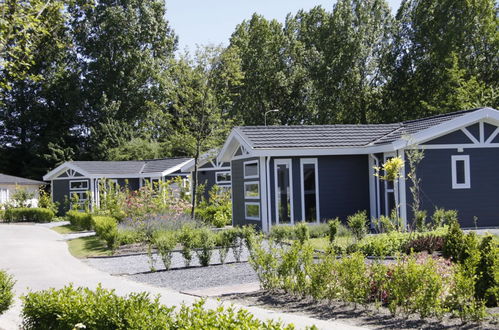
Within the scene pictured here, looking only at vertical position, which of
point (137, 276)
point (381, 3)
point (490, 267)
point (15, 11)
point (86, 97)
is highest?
point (381, 3)

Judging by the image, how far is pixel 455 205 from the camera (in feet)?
66.0

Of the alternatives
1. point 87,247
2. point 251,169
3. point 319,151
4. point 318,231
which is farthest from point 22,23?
point 251,169

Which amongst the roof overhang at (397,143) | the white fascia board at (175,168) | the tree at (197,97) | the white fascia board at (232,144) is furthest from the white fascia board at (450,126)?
the white fascia board at (175,168)

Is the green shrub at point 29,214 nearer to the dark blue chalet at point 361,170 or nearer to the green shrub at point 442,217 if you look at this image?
the dark blue chalet at point 361,170

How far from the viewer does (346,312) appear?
27.6 ft

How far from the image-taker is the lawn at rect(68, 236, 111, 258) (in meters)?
18.2

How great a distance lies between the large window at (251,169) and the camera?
2166 centimetres

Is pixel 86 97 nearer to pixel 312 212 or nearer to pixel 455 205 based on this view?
pixel 312 212

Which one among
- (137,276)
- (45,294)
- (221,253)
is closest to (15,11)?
(45,294)

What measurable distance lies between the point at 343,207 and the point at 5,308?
14.5 meters

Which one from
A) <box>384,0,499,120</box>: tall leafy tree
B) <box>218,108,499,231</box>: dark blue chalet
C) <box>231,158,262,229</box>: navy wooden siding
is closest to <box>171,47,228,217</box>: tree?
<box>231,158,262,229</box>: navy wooden siding

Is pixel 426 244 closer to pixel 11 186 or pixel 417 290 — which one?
pixel 417 290

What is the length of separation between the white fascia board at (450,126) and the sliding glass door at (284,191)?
12.8 feet

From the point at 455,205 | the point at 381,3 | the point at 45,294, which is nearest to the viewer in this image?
the point at 45,294
